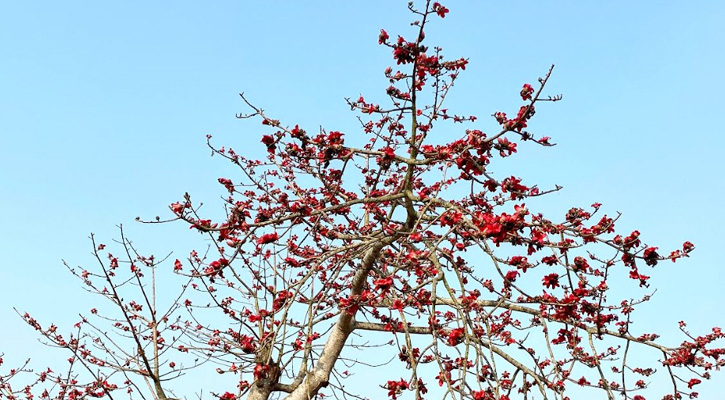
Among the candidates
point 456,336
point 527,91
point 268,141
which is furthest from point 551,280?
point 268,141

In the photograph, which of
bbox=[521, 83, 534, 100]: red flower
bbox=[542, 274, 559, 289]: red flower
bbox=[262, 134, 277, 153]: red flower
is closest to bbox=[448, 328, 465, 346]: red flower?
bbox=[542, 274, 559, 289]: red flower

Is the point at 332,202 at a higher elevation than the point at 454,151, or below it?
higher

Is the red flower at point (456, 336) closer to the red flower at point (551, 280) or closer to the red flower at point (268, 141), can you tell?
the red flower at point (551, 280)

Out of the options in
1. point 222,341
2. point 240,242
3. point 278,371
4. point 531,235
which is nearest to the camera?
point 531,235

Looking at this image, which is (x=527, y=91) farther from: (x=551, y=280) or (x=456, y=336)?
(x=456, y=336)

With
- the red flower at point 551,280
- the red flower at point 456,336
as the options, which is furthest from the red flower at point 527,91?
the red flower at point 456,336

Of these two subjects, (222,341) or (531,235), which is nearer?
(531,235)

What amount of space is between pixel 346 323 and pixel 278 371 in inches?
31.4

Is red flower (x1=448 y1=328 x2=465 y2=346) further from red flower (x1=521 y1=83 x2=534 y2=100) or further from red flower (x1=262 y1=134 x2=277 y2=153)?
red flower (x1=262 y1=134 x2=277 y2=153)

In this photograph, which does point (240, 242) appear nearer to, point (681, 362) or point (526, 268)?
point (526, 268)

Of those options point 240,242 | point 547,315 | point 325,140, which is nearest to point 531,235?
point 547,315

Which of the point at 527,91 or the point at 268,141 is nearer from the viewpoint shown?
the point at 527,91

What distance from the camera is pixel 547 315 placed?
4.65m

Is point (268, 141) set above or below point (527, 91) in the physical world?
above
